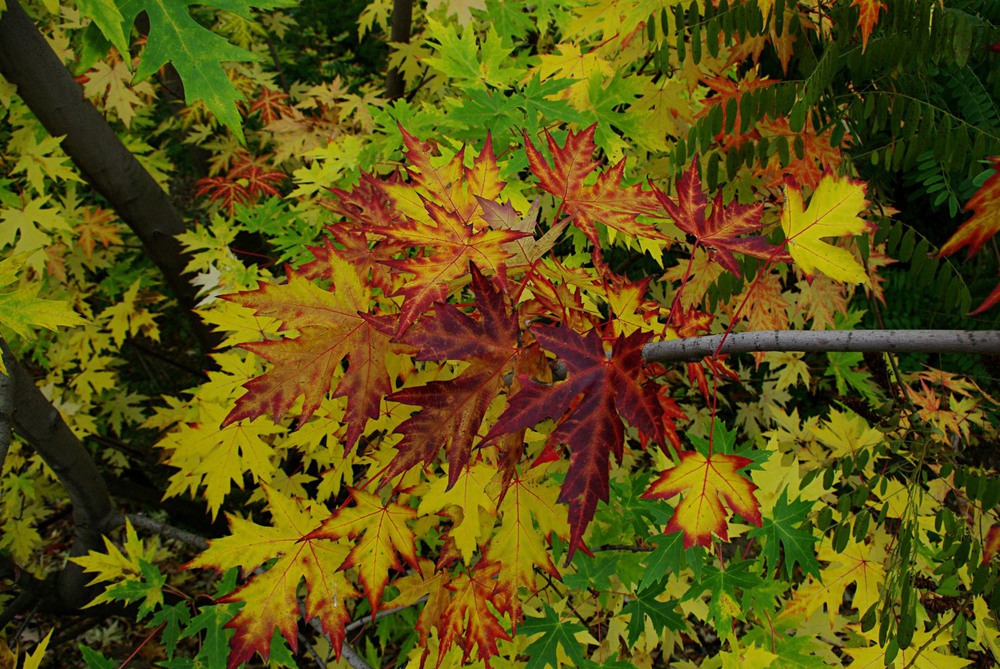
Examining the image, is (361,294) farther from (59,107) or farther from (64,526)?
(64,526)

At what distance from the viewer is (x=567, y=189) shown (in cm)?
120

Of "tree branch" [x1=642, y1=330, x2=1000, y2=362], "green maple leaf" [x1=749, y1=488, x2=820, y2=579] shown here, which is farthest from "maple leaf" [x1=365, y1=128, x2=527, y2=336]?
"green maple leaf" [x1=749, y1=488, x2=820, y2=579]

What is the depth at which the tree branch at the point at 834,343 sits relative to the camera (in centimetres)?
69

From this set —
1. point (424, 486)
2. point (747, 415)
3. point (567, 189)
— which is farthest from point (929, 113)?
point (747, 415)

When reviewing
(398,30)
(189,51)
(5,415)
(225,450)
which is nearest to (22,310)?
(5,415)

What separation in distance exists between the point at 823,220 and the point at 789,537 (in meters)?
0.82

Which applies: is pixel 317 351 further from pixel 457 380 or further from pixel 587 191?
pixel 587 191

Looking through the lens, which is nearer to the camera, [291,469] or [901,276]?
[291,469]

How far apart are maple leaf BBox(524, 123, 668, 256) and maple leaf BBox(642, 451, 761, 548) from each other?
0.44 m

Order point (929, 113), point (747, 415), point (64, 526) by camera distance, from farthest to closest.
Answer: point (64, 526) < point (747, 415) < point (929, 113)

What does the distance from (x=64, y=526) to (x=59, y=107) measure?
133 inches

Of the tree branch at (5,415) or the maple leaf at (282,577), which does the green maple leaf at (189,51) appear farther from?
the maple leaf at (282,577)

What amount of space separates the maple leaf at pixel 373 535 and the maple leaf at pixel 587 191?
71cm

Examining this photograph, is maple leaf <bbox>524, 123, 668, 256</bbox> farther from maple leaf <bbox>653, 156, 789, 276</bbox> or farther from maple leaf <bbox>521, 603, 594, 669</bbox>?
maple leaf <bbox>521, 603, 594, 669</bbox>
